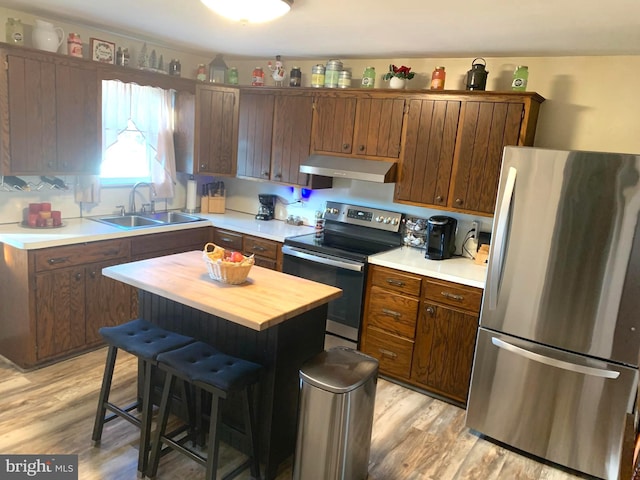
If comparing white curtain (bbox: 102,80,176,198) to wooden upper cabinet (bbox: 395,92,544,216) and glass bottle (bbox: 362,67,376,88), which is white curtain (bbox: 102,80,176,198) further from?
wooden upper cabinet (bbox: 395,92,544,216)

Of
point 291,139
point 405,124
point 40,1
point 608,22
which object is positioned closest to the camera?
point 608,22

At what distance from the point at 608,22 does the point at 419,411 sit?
2454 mm

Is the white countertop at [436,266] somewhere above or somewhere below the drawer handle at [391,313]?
above

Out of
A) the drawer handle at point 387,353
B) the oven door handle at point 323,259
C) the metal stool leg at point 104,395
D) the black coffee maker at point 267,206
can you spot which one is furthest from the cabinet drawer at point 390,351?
the metal stool leg at point 104,395

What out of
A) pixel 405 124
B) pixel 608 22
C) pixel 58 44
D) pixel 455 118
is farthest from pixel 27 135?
pixel 608 22

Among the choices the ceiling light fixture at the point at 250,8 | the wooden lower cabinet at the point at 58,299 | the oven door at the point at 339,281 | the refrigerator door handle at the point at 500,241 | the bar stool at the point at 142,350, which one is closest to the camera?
the ceiling light fixture at the point at 250,8

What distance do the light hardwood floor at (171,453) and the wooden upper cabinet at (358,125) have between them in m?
1.81

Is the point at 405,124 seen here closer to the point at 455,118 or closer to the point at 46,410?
the point at 455,118

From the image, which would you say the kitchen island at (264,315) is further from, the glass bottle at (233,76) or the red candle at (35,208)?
the glass bottle at (233,76)

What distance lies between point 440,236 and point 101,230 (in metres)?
2.47

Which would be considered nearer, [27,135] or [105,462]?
[105,462]

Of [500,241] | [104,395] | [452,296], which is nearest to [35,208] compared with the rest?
[104,395]

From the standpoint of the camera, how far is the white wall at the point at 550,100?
3043 mm

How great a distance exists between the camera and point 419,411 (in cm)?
312
